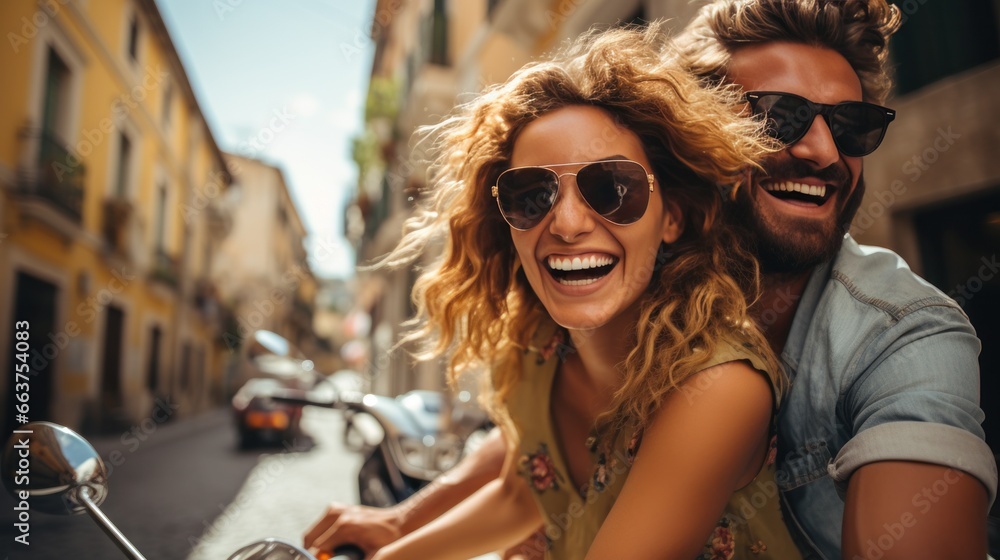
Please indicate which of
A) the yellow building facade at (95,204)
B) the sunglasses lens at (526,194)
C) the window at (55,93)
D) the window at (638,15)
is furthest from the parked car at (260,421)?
the sunglasses lens at (526,194)

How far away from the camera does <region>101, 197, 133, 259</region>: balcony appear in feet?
40.8

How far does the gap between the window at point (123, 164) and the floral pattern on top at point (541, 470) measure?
1407 cm

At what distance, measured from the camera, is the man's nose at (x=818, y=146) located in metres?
1.48

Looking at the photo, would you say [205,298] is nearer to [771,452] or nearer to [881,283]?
[771,452]

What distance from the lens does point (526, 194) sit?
57.7 inches

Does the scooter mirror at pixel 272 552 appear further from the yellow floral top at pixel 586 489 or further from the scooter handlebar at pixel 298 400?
the scooter handlebar at pixel 298 400

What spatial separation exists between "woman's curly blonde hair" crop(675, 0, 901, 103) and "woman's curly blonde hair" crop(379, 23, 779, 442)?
9 centimetres

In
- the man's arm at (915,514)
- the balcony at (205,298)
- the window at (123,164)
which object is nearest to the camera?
the man's arm at (915,514)

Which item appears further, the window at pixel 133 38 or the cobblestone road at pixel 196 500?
the window at pixel 133 38

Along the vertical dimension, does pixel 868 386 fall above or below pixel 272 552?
above

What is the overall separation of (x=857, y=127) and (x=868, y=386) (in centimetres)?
66

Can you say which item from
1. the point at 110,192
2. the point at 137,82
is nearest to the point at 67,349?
the point at 110,192

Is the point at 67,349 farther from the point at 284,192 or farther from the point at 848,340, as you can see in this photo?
the point at 284,192

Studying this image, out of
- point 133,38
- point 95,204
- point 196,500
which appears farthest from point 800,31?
point 133,38
